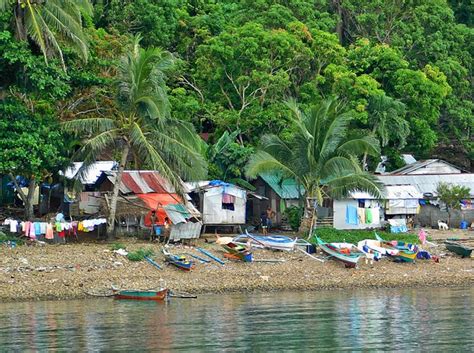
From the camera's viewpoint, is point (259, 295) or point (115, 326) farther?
point (259, 295)

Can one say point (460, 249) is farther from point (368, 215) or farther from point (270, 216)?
point (270, 216)

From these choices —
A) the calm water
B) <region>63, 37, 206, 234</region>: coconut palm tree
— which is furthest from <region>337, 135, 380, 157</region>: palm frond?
the calm water

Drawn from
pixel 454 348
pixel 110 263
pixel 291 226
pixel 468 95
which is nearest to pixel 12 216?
pixel 110 263

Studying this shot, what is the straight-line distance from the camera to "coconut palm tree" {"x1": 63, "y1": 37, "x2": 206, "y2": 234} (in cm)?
3209

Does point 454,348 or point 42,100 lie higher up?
point 42,100

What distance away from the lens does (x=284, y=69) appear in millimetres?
41938

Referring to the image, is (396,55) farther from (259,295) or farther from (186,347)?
(186,347)

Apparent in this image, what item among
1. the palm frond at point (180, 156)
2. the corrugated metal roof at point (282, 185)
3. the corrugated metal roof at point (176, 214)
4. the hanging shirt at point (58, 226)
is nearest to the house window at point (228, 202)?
the corrugated metal roof at point (282, 185)

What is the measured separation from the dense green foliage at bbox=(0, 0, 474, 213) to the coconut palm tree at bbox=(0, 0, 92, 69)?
51.7 inches

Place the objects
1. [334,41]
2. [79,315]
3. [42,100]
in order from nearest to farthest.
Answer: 1. [79,315]
2. [42,100]
3. [334,41]

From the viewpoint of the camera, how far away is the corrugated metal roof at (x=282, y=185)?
40094mm

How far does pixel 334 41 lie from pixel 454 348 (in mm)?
22705

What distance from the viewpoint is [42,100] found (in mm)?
34000

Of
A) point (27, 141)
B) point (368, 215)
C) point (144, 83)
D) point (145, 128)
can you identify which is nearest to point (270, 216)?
point (368, 215)
